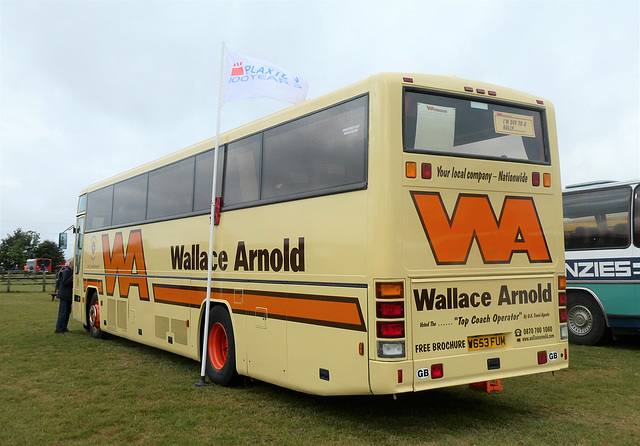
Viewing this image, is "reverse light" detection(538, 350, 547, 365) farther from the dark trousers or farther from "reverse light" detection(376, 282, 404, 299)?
the dark trousers

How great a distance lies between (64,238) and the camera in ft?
48.0

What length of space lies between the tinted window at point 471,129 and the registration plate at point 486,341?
1.88 m

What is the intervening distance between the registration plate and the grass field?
2.78 ft

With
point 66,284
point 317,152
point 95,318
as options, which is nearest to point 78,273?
point 66,284

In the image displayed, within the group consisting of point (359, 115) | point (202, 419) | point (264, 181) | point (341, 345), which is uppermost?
point (359, 115)

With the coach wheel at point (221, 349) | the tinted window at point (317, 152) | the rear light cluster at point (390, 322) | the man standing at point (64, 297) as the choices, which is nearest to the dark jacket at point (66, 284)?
the man standing at point (64, 297)

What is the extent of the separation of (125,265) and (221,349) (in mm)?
3796

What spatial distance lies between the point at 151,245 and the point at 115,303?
2.32 meters

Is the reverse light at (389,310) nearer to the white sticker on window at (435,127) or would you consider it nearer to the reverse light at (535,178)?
the white sticker on window at (435,127)

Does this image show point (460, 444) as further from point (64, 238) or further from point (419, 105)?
point (64, 238)

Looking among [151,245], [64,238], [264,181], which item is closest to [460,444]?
[264,181]

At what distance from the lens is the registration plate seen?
18.7 ft

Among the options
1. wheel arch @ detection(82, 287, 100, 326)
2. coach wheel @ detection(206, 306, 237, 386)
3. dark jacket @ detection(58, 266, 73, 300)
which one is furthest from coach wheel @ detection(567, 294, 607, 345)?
dark jacket @ detection(58, 266, 73, 300)

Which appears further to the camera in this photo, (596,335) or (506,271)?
(596,335)
